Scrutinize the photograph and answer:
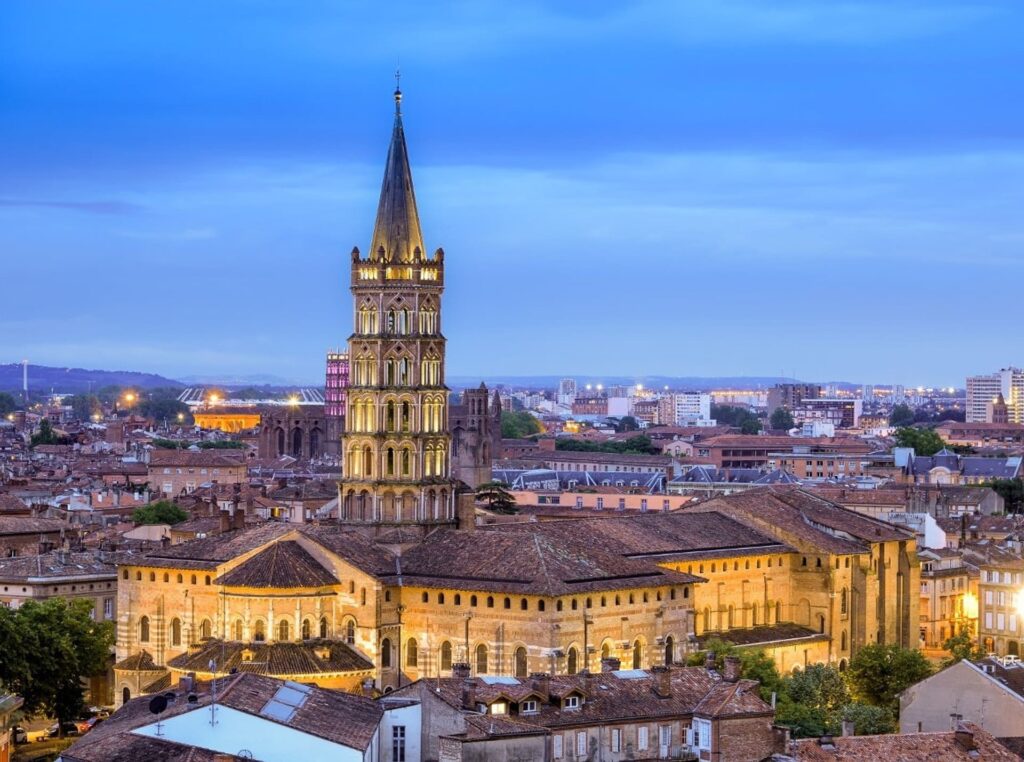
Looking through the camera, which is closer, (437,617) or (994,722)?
(994,722)

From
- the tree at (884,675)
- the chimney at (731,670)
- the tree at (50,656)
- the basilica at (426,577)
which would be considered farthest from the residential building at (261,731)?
the tree at (884,675)

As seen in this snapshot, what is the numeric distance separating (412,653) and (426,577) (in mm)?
2654

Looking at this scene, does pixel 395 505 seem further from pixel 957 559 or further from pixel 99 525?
pixel 99 525

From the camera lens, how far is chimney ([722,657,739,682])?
65.3 metres

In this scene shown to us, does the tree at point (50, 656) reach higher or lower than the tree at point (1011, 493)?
lower

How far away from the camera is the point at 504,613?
8162 cm

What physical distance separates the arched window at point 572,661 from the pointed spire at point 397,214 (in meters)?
18.0

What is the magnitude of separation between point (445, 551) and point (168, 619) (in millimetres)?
10091

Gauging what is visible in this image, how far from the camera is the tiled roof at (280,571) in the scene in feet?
273

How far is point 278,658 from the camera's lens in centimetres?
8050

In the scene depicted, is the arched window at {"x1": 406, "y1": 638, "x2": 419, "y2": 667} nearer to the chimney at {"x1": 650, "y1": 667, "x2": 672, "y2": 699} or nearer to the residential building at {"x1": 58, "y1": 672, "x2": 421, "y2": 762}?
the chimney at {"x1": 650, "y1": 667, "x2": 672, "y2": 699}

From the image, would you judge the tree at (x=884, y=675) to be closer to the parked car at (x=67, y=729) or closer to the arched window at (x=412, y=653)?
the arched window at (x=412, y=653)

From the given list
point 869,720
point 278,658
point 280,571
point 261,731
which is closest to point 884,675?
point 869,720

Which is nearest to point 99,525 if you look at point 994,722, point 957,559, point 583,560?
point 957,559
